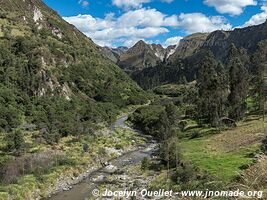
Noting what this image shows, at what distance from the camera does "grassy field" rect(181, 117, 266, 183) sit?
5672cm

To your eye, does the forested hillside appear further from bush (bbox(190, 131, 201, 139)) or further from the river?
bush (bbox(190, 131, 201, 139))

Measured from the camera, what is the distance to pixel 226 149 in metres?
72.9

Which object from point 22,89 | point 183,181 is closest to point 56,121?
point 22,89

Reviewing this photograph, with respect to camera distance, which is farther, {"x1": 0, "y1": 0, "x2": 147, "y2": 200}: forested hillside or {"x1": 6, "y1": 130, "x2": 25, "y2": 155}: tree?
{"x1": 6, "y1": 130, "x2": 25, "y2": 155}: tree

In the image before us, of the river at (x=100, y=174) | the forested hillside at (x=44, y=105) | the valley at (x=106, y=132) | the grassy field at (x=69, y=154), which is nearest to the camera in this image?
the river at (x=100, y=174)

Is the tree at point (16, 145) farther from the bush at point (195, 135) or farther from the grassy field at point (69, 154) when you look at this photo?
the bush at point (195, 135)

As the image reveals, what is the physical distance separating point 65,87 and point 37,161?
79.8m

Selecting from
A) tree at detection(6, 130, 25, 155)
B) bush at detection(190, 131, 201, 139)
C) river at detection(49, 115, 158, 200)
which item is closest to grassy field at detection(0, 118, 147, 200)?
tree at detection(6, 130, 25, 155)

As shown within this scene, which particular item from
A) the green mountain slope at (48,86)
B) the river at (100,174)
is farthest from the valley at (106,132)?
the green mountain slope at (48,86)

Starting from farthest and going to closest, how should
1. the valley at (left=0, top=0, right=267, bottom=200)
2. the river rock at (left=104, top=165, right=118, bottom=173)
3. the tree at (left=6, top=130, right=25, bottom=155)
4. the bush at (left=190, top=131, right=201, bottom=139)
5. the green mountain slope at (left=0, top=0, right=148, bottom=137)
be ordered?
the green mountain slope at (left=0, top=0, right=148, bottom=137) → the bush at (left=190, top=131, right=201, bottom=139) → the tree at (left=6, top=130, right=25, bottom=155) → the river rock at (left=104, top=165, right=118, bottom=173) → the valley at (left=0, top=0, right=267, bottom=200)

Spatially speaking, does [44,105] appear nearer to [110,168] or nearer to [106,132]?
[106,132]

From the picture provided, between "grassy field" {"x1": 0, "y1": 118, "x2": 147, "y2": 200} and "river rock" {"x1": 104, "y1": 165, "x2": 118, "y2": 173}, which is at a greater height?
"grassy field" {"x1": 0, "y1": 118, "x2": 147, "y2": 200}

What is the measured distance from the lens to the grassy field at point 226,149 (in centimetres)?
5672

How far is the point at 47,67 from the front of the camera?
152m
